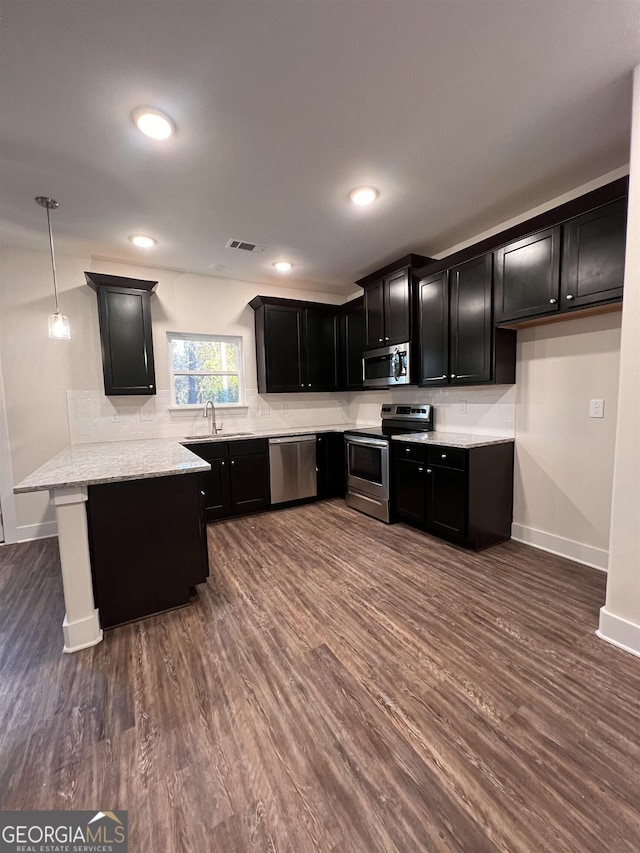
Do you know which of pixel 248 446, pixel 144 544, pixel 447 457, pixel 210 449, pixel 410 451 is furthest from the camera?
pixel 248 446

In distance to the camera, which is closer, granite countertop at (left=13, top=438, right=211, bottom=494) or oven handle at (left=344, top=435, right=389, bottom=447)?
granite countertop at (left=13, top=438, right=211, bottom=494)

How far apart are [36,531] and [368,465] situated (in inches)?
134

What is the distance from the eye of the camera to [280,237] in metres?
3.23

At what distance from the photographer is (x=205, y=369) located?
13.9 feet

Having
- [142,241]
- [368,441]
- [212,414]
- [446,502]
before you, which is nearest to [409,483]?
[446,502]

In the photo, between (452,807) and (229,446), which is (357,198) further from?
(452,807)

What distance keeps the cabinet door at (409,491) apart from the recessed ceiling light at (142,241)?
3.09 m

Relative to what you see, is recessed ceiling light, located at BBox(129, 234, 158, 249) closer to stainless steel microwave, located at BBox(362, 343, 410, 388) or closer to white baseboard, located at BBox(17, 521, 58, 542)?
stainless steel microwave, located at BBox(362, 343, 410, 388)

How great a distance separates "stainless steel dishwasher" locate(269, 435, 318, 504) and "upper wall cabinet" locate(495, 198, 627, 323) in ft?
8.04

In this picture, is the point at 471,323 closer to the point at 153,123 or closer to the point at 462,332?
the point at 462,332

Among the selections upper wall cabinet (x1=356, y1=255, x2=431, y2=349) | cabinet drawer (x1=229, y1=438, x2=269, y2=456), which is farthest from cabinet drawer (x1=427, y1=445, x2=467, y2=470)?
cabinet drawer (x1=229, y1=438, x2=269, y2=456)

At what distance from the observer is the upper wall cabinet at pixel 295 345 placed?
428 cm

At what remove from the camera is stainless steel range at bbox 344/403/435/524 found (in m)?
3.62

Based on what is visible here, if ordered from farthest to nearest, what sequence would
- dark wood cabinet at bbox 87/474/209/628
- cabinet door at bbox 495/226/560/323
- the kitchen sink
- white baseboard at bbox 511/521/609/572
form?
1. the kitchen sink
2. white baseboard at bbox 511/521/609/572
3. cabinet door at bbox 495/226/560/323
4. dark wood cabinet at bbox 87/474/209/628
